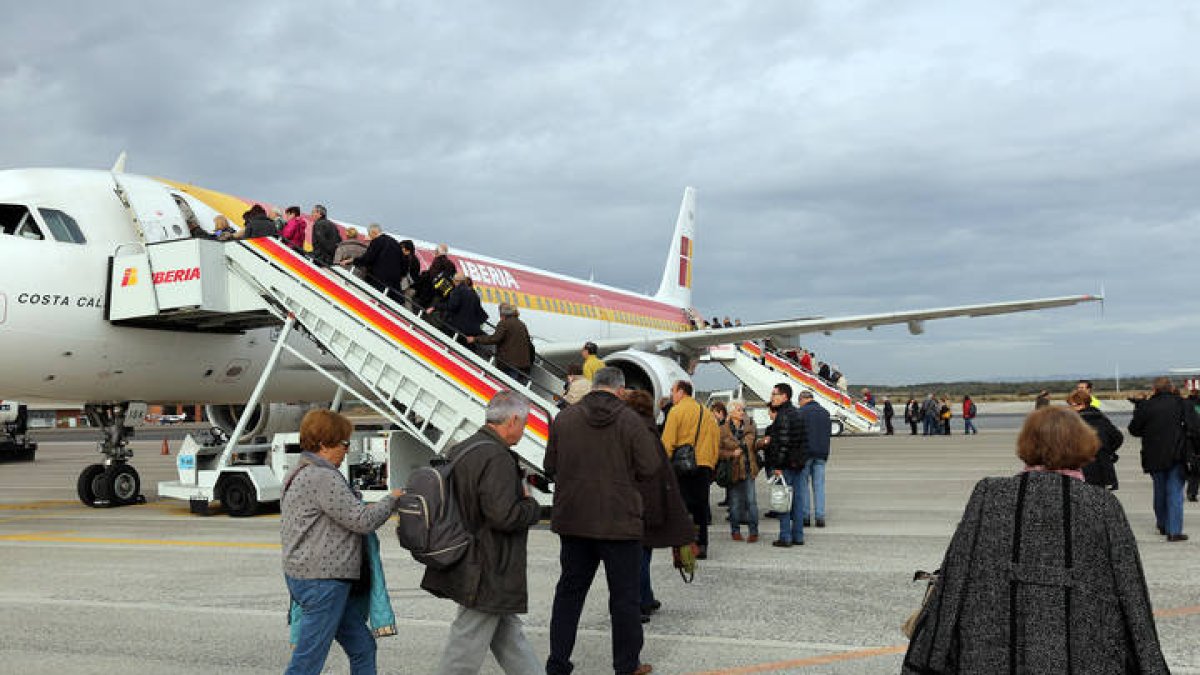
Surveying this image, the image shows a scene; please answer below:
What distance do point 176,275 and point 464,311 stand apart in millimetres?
3293

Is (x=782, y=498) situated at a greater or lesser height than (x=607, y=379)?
lesser

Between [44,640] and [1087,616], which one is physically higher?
[1087,616]

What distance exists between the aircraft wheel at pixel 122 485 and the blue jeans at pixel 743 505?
831cm

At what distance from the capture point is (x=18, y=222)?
10844mm

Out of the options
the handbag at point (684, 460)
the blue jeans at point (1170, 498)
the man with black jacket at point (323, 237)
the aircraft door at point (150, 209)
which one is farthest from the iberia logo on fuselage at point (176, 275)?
the blue jeans at point (1170, 498)

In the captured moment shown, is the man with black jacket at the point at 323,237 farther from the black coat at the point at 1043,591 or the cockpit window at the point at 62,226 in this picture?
the black coat at the point at 1043,591

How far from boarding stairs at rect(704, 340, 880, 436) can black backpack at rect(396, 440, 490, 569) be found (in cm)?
2435

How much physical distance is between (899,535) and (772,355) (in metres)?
22.2

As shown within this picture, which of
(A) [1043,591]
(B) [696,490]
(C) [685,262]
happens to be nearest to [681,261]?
(C) [685,262]

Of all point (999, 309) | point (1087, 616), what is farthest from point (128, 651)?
point (999, 309)

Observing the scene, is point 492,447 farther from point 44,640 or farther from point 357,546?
point 44,640

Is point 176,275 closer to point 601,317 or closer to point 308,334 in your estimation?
point 308,334

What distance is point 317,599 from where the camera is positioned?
407 centimetres

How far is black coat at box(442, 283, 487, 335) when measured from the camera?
11.9 meters
